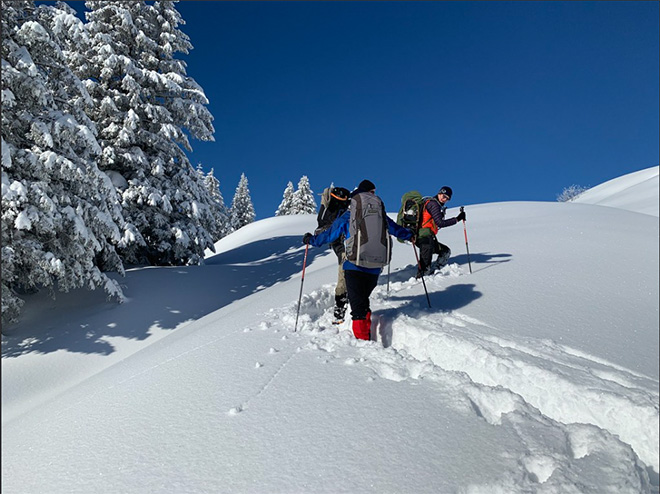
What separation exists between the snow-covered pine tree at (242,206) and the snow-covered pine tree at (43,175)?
43.1 metres

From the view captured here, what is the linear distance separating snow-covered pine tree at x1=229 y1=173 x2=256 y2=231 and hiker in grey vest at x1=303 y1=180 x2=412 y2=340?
47.7m

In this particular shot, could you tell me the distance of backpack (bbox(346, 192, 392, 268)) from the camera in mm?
4645

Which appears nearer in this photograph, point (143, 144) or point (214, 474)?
point (214, 474)

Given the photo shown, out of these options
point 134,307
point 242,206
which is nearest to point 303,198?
point 242,206

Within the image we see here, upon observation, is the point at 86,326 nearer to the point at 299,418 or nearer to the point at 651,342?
the point at 299,418

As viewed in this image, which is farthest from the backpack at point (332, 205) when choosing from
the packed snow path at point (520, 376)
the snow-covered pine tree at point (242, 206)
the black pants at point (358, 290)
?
the snow-covered pine tree at point (242, 206)

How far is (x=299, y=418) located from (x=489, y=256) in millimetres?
7570

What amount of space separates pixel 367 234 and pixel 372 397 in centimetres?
218

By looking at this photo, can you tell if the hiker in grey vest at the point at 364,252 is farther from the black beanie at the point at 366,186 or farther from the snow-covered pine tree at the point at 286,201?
the snow-covered pine tree at the point at 286,201

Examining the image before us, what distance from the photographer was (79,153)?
8672 mm

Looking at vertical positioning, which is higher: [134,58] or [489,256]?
[134,58]

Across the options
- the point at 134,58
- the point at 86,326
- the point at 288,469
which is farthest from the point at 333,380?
the point at 134,58

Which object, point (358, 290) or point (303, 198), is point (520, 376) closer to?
point (358, 290)

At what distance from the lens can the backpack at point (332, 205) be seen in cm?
592
